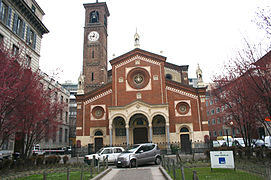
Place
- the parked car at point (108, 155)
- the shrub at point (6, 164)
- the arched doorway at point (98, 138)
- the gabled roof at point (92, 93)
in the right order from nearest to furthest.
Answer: the shrub at point (6, 164), the parked car at point (108, 155), the arched doorway at point (98, 138), the gabled roof at point (92, 93)

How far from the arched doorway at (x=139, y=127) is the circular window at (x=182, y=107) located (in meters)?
4.86

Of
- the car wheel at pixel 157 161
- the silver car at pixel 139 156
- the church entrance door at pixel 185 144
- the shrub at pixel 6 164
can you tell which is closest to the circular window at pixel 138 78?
the church entrance door at pixel 185 144

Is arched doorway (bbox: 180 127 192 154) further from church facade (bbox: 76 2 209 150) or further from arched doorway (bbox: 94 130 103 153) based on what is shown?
arched doorway (bbox: 94 130 103 153)

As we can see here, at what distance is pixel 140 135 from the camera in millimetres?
30422

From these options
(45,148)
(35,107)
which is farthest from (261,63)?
(45,148)

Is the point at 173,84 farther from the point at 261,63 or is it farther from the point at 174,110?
the point at 261,63

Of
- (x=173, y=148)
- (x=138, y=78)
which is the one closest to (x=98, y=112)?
(x=138, y=78)

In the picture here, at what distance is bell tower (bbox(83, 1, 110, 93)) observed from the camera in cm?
4253

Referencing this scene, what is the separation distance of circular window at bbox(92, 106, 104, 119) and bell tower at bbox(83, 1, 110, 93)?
10328 millimetres

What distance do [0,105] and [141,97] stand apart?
2125cm

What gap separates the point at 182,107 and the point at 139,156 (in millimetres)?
15508

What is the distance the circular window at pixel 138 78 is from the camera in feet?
104

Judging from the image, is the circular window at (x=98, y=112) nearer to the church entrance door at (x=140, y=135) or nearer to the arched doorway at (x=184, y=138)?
the church entrance door at (x=140, y=135)

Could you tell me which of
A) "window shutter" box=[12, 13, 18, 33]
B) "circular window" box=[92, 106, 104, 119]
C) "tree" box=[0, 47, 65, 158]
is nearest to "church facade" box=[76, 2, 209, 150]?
"circular window" box=[92, 106, 104, 119]
